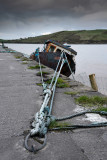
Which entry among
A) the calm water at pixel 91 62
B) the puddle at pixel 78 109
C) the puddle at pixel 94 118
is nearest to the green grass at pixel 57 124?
the puddle at pixel 94 118

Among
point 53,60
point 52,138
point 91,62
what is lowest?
point 91,62

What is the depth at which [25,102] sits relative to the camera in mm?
3549

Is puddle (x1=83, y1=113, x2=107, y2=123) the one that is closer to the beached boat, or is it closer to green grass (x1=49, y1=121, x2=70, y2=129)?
green grass (x1=49, y1=121, x2=70, y2=129)

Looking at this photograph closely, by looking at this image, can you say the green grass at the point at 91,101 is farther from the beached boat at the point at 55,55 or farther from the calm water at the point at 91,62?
the calm water at the point at 91,62

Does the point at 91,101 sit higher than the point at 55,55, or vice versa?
the point at 55,55

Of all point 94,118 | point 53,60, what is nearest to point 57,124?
point 94,118

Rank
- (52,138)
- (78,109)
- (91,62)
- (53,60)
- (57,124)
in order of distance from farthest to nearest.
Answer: (91,62)
(53,60)
(78,109)
(57,124)
(52,138)

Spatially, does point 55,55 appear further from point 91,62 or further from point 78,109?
point 91,62

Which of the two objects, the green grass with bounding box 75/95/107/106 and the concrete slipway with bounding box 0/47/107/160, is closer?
the concrete slipway with bounding box 0/47/107/160

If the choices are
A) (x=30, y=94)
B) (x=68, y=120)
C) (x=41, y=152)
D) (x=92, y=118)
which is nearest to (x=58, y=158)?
(x=41, y=152)

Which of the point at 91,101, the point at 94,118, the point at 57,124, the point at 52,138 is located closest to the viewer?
the point at 52,138

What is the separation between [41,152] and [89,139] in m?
0.71

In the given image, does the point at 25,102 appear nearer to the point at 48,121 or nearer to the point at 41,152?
the point at 48,121

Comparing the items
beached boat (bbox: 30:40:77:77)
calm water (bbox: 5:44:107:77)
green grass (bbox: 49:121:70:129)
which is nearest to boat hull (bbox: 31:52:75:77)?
beached boat (bbox: 30:40:77:77)
